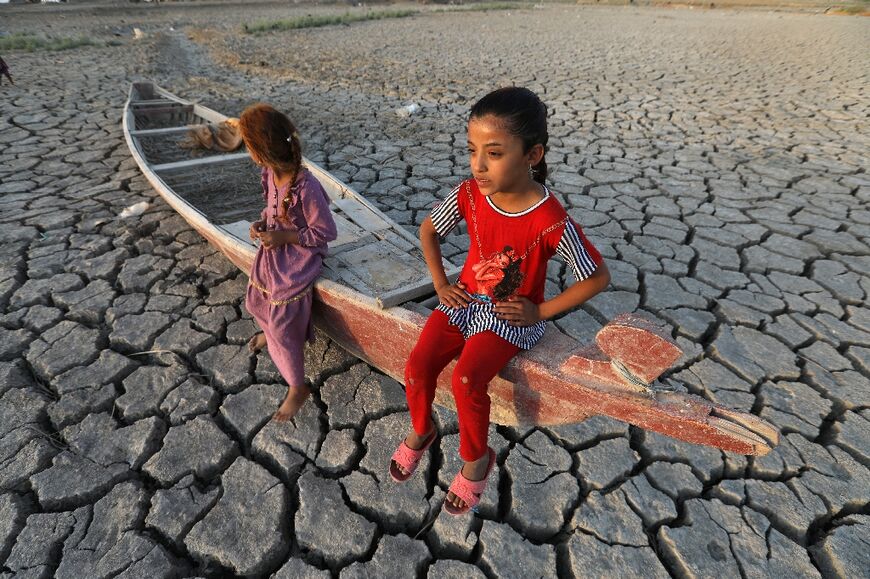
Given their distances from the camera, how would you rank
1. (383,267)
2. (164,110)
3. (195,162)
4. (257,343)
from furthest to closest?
1. (164,110)
2. (195,162)
3. (257,343)
4. (383,267)

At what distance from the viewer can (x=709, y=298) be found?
316 centimetres

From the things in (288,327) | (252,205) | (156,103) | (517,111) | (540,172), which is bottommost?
(252,205)

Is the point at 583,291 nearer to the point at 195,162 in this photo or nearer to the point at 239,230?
the point at 239,230

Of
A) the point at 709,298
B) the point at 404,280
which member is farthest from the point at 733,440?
the point at 709,298

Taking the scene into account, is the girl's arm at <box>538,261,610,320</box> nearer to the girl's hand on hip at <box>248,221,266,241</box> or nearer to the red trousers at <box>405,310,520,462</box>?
the red trousers at <box>405,310,520,462</box>

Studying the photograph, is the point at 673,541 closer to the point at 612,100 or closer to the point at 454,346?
the point at 454,346

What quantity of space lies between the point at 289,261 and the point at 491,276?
3.41 feet

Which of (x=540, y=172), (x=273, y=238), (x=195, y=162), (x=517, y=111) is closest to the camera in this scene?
(x=517, y=111)

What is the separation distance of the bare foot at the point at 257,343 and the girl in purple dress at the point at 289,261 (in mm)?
361

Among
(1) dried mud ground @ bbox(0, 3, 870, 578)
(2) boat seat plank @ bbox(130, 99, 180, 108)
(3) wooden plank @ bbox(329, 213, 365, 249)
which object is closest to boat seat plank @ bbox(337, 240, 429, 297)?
(3) wooden plank @ bbox(329, 213, 365, 249)

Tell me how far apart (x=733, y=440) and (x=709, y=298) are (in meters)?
2.09

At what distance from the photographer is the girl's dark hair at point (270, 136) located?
78.2 inches

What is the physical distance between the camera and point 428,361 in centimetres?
179

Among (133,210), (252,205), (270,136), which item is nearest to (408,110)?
(252,205)
